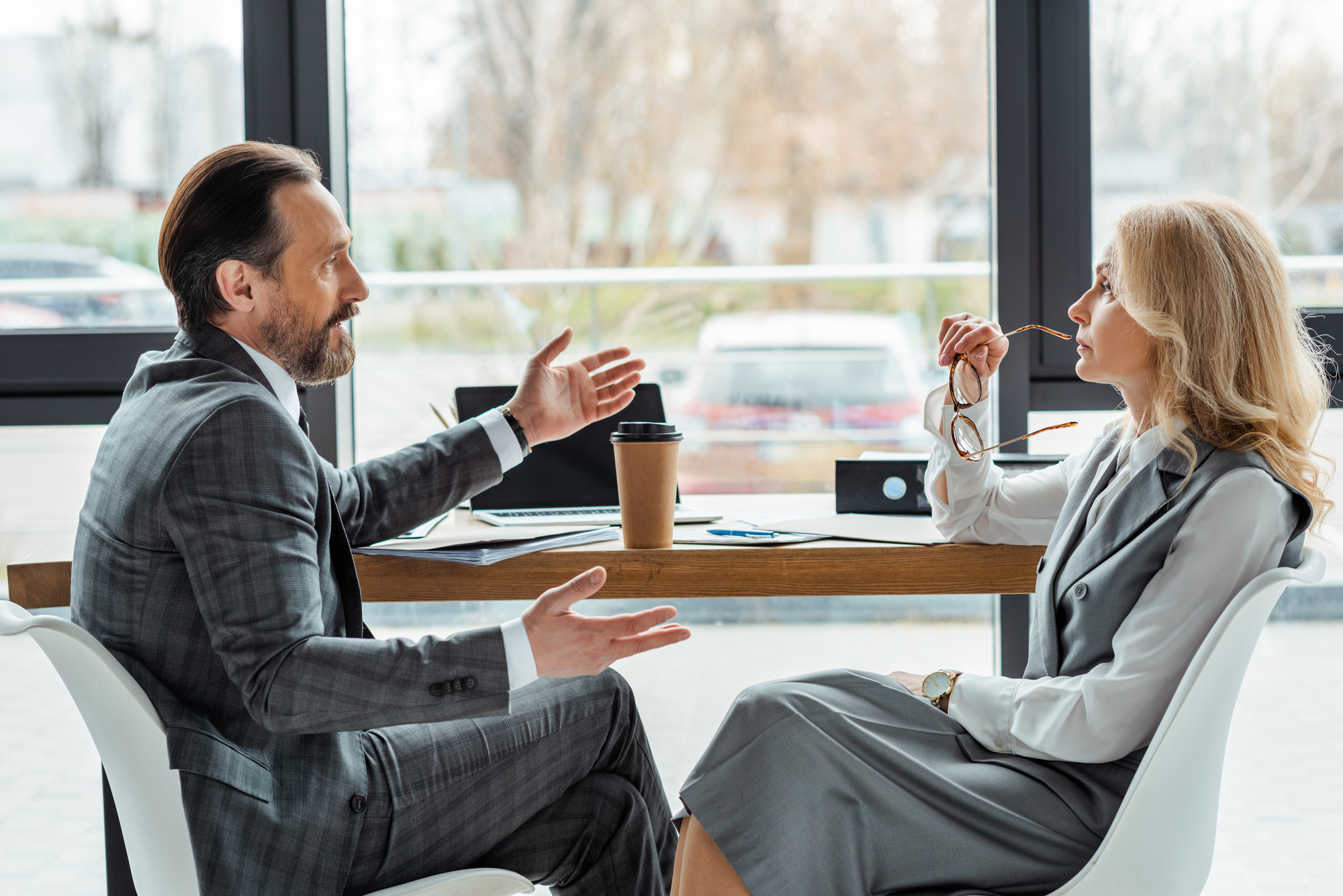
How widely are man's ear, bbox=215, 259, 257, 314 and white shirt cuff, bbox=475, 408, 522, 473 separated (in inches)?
17.5

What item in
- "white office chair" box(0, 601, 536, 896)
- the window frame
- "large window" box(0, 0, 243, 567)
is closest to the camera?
"white office chair" box(0, 601, 536, 896)

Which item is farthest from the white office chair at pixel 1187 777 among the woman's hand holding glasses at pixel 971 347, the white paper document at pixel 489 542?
the white paper document at pixel 489 542

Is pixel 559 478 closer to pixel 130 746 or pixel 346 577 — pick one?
pixel 346 577

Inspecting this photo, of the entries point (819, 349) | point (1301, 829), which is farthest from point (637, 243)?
point (1301, 829)

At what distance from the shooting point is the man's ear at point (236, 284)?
131cm

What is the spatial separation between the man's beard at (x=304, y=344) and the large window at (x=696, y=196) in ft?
6.17

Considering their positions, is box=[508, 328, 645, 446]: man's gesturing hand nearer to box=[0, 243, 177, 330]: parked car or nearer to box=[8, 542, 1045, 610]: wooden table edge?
box=[8, 542, 1045, 610]: wooden table edge

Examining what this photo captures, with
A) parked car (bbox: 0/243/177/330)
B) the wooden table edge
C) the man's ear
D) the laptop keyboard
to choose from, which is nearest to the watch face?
the wooden table edge

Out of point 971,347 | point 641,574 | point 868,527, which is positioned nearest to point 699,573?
point 641,574

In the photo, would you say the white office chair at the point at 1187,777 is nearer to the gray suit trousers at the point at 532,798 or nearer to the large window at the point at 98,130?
the gray suit trousers at the point at 532,798

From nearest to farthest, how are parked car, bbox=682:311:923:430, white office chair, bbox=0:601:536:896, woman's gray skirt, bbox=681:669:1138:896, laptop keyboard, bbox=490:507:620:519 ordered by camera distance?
white office chair, bbox=0:601:536:896 → woman's gray skirt, bbox=681:669:1138:896 → laptop keyboard, bbox=490:507:620:519 → parked car, bbox=682:311:923:430

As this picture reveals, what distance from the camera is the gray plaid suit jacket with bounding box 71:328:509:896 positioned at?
1.08 m

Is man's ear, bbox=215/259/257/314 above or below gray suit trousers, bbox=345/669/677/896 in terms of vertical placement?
above

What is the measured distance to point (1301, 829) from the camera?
232 centimetres
